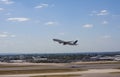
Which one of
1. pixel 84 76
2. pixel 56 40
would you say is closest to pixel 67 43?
pixel 56 40

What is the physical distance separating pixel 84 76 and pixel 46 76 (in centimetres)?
621

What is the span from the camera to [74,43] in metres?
88.6

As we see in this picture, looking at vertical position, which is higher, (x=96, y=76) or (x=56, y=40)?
(x=56, y=40)

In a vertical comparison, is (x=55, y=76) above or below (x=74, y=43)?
below

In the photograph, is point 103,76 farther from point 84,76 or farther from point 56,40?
point 56,40

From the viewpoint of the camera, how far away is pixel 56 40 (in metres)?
86.9

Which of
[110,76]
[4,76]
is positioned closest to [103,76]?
[110,76]

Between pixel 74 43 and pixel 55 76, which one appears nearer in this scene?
pixel 55 76

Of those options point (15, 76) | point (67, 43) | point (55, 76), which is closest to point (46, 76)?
point (55, 76)

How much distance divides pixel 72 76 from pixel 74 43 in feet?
114

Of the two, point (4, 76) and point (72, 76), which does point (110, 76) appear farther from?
point (4, 76)

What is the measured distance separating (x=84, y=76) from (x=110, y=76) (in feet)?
13.9

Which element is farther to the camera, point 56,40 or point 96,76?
point 56,40

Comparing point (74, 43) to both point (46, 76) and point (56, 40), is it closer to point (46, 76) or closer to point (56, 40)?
point (56, 40)
